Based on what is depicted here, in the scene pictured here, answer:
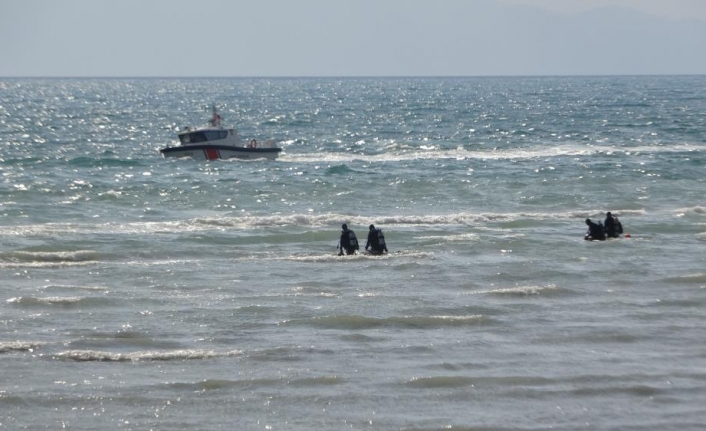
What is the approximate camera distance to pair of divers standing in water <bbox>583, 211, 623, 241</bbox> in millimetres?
27058

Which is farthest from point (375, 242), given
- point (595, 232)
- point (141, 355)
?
point (141, 355)

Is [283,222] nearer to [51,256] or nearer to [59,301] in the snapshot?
[51,256]

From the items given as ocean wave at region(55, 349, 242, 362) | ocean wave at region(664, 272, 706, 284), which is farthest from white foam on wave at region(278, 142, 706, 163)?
ocean wave at region(55, 349, 242, 362)

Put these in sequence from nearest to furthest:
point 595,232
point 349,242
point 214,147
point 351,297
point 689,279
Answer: point 351,297 < point 689,279 < point 349,242 < point 595,232 < point 214,147

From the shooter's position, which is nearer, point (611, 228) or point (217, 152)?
point (611, 228)

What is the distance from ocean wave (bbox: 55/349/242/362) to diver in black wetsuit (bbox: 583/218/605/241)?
13.2 m

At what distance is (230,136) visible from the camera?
164 feet

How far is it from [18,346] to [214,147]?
3304cm

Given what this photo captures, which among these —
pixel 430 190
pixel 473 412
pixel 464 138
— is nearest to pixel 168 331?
pixel 473 412

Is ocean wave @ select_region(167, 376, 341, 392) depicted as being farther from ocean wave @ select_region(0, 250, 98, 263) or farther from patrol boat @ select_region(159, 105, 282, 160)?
patrol boat @ select_region(159, 105, 282, 160)

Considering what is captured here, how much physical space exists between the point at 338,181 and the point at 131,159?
1281 centimetres

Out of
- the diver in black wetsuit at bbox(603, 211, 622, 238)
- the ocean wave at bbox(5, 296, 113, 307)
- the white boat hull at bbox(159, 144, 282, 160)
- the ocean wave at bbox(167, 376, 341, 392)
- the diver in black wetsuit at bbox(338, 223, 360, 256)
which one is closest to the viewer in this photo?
the ocean wave at bbox(167, 376, 341, 392)

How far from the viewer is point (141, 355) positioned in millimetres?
16047

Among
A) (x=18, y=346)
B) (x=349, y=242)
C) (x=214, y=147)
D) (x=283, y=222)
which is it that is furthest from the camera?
(x=214, y=147)
